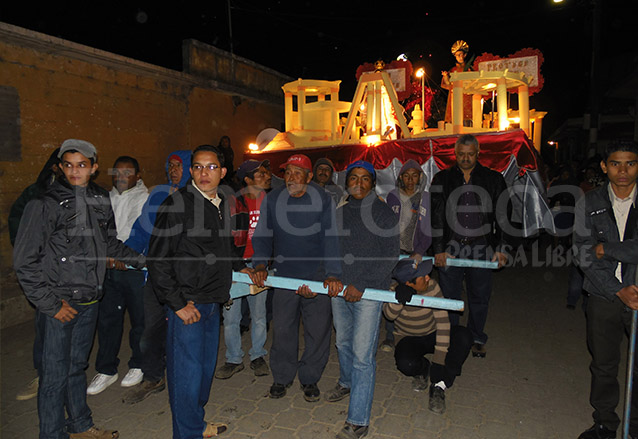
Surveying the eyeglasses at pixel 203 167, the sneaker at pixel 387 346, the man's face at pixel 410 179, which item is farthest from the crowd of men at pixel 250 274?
the sneaker at pixel 387 346

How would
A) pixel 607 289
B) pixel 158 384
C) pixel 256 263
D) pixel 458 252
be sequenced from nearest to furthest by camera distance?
pixel 607 289 < pixel 256 263 < pixel 158 384 < pixel 458 252

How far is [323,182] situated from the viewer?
5.61 m

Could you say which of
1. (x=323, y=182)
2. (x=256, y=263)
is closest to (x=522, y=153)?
(x=323, y=182)

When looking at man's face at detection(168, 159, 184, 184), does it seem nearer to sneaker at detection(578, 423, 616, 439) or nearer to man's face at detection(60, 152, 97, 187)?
man's face at detection(60, 152, 97, 187)

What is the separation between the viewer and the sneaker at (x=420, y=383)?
3.98 m

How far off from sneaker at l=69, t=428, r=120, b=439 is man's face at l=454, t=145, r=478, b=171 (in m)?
4.02

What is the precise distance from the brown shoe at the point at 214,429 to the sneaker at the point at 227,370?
853 millimetres

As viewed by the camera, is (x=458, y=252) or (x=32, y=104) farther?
(x=32, y=104)

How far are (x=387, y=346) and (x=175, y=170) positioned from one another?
10.2 ft

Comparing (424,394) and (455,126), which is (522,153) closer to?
(455,126)

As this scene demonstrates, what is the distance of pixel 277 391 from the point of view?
12.7 feet

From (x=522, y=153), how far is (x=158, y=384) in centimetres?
516

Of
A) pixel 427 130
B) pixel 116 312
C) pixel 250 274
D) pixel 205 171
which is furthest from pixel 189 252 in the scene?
pixel 427 130

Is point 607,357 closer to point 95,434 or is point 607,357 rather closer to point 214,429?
point 214,429
